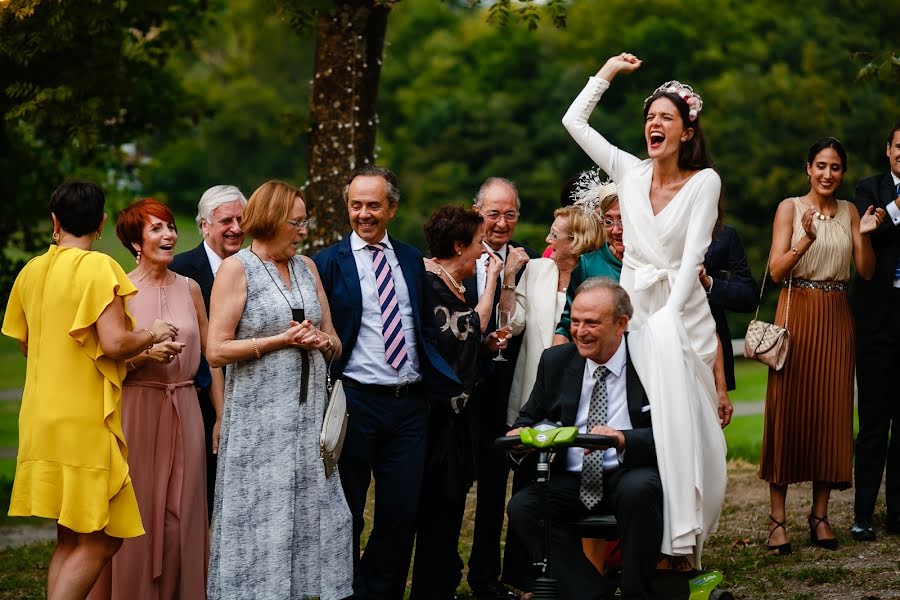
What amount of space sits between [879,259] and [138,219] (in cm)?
458

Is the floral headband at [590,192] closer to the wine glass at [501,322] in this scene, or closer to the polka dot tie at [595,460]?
the wine glass at [501,322]

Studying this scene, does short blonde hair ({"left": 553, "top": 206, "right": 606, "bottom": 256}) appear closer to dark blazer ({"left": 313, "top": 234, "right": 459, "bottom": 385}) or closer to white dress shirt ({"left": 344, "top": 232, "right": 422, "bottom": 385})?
dark blazer ({"left": 313, "top": 234, "right": 459, "bottom": 385})

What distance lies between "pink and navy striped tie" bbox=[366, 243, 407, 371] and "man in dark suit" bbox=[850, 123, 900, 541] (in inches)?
129

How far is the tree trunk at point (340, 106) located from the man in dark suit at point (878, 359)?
168 inches

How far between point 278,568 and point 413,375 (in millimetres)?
1179

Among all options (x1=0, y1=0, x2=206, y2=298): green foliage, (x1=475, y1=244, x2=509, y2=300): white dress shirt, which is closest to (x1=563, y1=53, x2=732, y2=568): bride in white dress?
(x1=475, y1=244, x2=509, y2=300): white dress shirt

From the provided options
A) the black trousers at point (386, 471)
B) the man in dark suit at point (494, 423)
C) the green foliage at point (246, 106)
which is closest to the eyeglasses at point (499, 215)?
the man in dark suit at point (494, 423)

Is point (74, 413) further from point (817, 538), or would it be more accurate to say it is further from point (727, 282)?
point (817, 538)

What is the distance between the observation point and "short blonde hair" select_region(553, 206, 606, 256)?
6.98 m

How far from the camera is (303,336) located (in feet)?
19.3

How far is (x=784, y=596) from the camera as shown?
6773 millimetres

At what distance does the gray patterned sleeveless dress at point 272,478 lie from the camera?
5859mm

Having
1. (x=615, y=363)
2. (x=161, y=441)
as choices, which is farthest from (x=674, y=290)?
(x=161, y=441)

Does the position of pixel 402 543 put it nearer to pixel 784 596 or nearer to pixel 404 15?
pixel 784 596
